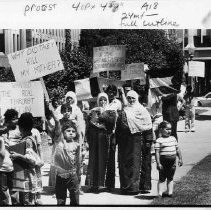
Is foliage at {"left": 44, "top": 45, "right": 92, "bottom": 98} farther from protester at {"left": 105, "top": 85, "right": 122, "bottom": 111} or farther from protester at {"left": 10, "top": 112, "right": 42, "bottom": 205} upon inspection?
protester at {"left": 10, "top": 112, "right": 42, "bottom": 205}

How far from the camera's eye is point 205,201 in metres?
10.2

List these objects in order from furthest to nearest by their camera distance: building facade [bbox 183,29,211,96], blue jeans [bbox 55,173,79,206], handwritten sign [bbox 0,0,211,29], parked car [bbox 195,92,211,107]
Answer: parked car [bbox 195,92,211,107], building facade [bbox 183,29,211,96], handwritten sign [bbox 0,0,211,29], blue jeans [bbox 55,173,79,206]

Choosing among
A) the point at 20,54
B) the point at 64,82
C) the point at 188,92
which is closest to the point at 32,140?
the point at 20,54

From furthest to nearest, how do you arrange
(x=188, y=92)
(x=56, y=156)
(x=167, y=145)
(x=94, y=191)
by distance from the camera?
(x=188, y=92)
(x=94, y=191)
(x=167, y=145)
(x=56, y=156)

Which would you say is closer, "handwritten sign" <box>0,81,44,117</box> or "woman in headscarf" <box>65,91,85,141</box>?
"handwritten sign" <box>0,81,44,117</box>

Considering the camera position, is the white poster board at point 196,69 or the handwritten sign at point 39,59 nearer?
the handwritten sign at point 39,59

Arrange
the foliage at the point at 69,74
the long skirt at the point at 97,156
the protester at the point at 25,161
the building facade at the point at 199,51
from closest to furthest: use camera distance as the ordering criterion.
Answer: the protester at the point at 25,161
the building facade at the point at 199,51
the long skirt at the point at 97,156
the foliage at the point at 69,74

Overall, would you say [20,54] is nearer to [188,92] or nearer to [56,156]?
[56,156]

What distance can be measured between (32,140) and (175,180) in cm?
230

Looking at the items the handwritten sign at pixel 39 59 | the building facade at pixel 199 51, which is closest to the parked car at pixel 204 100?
the building facade at pixel 199 51

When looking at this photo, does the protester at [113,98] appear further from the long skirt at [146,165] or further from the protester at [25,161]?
the protester at [25,161]

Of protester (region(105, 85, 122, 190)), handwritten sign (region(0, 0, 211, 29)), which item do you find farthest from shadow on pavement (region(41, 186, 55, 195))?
handwritten sign (region(0, 0, 211, 29))

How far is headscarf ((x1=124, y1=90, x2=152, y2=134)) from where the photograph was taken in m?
10.7

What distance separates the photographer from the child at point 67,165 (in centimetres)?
949
